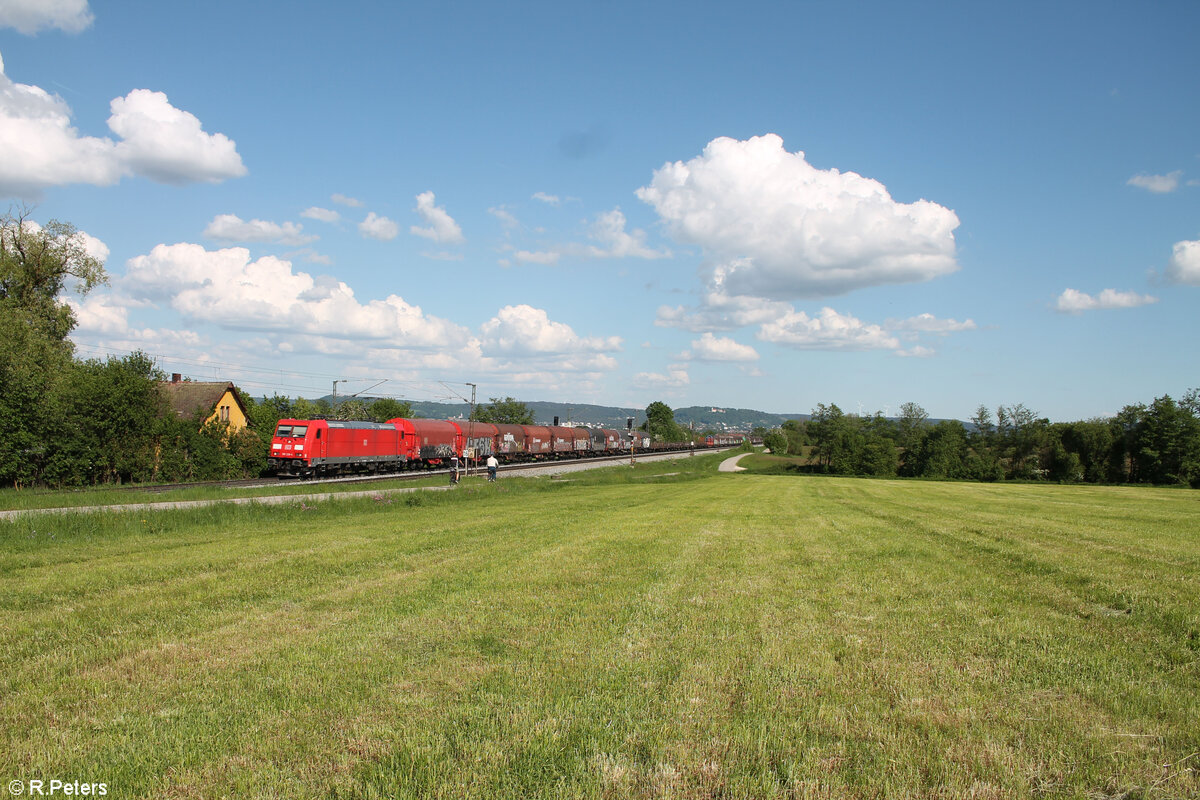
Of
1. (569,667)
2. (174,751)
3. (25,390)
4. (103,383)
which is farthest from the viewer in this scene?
(103,383)

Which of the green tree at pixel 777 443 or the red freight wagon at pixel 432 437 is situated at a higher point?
the red freight wagon at pixel 432 437

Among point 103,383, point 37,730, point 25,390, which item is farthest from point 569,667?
point 103,383

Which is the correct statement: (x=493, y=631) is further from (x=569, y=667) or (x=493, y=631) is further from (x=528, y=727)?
(x=528, y=727)

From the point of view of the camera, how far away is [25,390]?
1391 inches

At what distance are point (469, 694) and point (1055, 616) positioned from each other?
669 cm

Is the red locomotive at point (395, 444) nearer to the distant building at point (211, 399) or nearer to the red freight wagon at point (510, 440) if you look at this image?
the red freight wagon at point (510, 440)

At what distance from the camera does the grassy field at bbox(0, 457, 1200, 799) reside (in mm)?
4254

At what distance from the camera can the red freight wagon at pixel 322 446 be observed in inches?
1757

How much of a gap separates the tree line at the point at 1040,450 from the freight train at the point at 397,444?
165ft

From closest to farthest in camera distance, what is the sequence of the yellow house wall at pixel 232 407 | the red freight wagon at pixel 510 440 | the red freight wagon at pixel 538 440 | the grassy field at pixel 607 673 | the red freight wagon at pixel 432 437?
the grassy field at pixel 607 673
the red freight wagon at pixel 432 437
the yellow house wall at pixel 232 407
the red freight wagon at pixel 510 440
the red freight wagon at pixel 538 440

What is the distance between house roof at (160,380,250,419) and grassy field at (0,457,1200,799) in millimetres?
57526

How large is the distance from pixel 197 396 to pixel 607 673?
2779 inches

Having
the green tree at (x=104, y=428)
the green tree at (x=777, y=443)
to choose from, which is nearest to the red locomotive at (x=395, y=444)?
the green tree at (x=104, y=428)

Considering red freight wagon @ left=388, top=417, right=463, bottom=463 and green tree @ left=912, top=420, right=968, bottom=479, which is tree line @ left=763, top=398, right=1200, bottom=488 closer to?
green tree @ left=912, top=420, right=968, bottom=479
